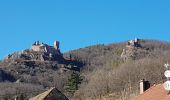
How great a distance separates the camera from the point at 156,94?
127 ft

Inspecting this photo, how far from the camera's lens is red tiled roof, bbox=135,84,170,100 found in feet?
122

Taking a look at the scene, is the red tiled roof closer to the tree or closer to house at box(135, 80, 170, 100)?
house at box(135, 80, 170, 100)

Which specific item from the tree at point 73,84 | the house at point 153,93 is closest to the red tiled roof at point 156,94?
the house at point 153,93

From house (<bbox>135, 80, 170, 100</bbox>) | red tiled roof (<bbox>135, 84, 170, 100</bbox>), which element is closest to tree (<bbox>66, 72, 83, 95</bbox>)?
house (<bbox>135, 80, 170, 100</bbox>)

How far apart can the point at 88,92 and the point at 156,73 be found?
20181 millimetres

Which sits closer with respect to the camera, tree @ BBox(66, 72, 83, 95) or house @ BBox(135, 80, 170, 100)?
house @ BBox(135, 80, 170, 100)

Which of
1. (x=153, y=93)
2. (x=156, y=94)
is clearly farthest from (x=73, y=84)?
(x=156, y=94)

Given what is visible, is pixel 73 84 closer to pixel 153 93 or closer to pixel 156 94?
pixel 153 93

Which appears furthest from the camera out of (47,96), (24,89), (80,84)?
(24,89)

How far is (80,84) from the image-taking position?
12512 centimetres

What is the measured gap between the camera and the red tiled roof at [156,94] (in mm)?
37175

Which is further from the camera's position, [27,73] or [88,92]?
[27,73]

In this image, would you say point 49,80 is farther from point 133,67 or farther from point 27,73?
point 133,67

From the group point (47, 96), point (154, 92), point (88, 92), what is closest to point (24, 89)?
point (88, 92)
